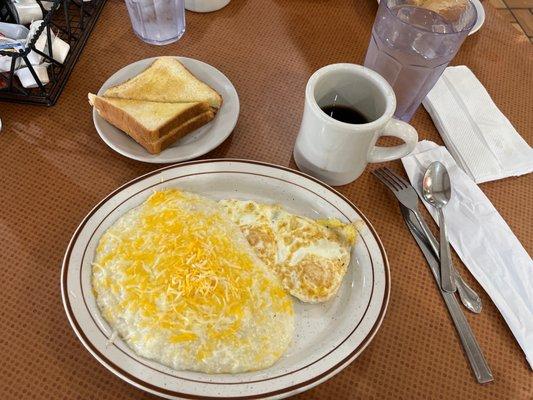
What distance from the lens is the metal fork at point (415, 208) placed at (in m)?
0.99

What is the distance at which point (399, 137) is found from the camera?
1.04 meters

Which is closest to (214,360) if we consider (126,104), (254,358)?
(254,358)

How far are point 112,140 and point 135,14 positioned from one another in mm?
561

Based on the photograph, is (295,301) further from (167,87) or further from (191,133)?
(167,87)

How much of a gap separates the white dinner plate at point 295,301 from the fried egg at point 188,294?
27 mm

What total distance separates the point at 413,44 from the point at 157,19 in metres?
0.88

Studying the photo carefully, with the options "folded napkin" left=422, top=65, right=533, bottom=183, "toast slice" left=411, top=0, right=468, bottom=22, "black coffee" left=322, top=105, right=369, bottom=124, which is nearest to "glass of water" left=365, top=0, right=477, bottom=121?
"toast slice" left=411, top=0, right=468, bottom=22

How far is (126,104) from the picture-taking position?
3.84 feet

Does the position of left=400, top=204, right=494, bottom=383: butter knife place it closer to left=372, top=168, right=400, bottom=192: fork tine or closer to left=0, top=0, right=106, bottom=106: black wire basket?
left=372, top=168, right=400, bottom=192: fork tine

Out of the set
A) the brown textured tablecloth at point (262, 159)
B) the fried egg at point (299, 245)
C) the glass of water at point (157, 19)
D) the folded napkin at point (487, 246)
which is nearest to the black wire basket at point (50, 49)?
the brown textured tablecloth at point (262, 159)

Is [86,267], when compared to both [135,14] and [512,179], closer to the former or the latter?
[135,14]

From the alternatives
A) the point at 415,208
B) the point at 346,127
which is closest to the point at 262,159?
the point at 346,127

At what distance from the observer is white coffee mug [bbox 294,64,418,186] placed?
978 millimetres

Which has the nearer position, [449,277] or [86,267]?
[86,267]
